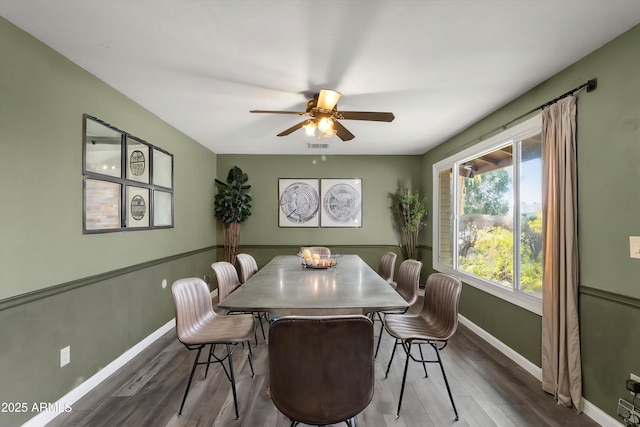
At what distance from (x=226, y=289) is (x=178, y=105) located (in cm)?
197

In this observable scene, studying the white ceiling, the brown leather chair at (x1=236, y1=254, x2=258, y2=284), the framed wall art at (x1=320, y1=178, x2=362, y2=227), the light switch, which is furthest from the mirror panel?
the light switch

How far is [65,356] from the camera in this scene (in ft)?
6.93

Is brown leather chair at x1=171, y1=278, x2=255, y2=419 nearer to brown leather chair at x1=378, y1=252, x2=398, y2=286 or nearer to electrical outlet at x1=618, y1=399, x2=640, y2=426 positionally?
brown leather chair at x1=378, y1=252, x2=398, y2=286

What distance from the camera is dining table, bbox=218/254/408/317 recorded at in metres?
1.66

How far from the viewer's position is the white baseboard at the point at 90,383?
6.26 ft

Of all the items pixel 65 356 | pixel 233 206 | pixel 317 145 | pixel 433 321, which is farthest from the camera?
pixel 233 206

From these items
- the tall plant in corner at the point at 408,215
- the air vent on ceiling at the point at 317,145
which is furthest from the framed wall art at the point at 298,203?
the tall plant in corner at the point at 408,215

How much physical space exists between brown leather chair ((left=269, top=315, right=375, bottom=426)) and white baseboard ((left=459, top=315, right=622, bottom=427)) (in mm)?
1849

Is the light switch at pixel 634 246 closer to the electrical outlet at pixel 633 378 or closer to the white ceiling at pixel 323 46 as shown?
the electrical outlet at pixel 633 378

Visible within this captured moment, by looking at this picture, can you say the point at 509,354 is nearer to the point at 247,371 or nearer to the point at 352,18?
the point at 247,371

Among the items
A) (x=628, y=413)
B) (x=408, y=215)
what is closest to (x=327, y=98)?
(x=628, y=413)

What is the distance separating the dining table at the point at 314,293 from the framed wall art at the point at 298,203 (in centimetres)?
261

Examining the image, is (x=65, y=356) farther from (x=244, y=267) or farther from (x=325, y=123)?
(x=325, y=123)

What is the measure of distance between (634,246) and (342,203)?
3.97 m
